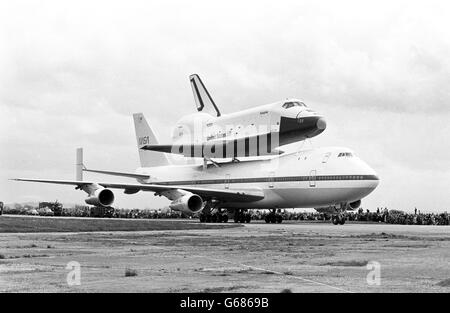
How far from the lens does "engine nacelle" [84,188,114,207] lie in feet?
138

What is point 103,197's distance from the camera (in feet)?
138

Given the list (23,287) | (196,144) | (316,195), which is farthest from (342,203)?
(23,287)

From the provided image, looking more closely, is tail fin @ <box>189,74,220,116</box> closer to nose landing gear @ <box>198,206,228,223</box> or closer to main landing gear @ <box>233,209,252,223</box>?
main landing gear @ <box>233,209,252,223</box>

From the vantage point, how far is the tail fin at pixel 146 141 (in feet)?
194

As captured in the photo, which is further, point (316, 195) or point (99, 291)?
point (316, 195)

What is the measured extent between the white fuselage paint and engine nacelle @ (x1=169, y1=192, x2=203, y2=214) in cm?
463

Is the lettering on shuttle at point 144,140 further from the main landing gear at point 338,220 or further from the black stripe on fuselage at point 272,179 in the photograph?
the main landing gear at point 338,220

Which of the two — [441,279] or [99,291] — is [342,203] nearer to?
[441,279]
